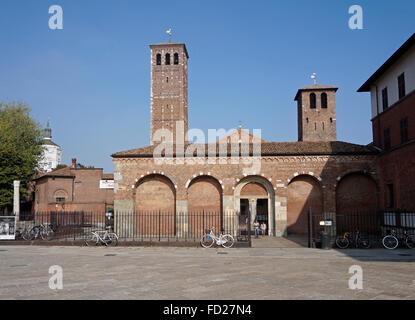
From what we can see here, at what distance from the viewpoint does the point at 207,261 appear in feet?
42.2

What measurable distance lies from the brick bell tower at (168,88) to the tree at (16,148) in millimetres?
11763

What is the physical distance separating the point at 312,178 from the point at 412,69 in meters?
8.42

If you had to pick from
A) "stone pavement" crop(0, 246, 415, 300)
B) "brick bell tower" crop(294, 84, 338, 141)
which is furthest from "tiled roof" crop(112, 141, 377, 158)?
"brick bell tower" crop(294, 84, 338, 141)

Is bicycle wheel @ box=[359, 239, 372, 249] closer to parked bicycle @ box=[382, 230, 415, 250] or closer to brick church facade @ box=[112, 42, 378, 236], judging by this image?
parked bicycle @ box=[382, 230, 415, 250]

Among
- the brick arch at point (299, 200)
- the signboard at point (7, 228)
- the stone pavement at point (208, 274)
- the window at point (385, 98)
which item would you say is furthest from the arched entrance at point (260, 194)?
the signboard at point (7, 228)

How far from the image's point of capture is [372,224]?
2239 cm

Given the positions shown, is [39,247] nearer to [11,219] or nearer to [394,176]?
[11,219]

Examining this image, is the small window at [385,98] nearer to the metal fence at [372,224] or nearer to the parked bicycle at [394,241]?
the metal fence at [372,224]

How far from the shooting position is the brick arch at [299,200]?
23.2 meters

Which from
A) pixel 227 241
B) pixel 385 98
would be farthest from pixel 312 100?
pixel 227 241

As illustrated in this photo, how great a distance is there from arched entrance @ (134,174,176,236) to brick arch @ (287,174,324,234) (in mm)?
7549

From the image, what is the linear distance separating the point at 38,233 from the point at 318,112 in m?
31.2

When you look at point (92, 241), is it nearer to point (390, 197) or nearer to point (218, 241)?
point (218, 241)
